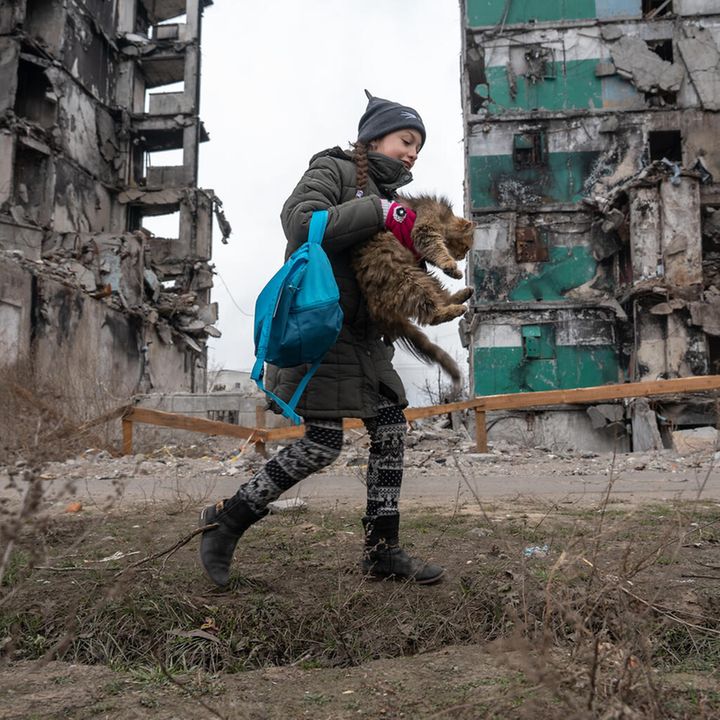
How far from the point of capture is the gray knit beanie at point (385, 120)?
2.85 m

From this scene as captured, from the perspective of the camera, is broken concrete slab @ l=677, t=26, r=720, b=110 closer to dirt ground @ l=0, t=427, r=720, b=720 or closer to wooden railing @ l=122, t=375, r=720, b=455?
wooden railing @ l=122, t=375, r=720, b=455

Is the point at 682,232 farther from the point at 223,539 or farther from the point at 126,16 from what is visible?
the point at 126,16

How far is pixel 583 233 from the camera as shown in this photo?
20.5 meters

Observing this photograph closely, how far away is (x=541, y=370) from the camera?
65.8 feet

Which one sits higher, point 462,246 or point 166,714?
point 462,246

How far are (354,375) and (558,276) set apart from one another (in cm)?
1897

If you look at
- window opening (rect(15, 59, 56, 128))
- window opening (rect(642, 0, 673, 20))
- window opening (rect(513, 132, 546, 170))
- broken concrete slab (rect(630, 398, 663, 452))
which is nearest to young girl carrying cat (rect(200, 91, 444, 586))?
broken concrete slab (rect(630, 398, 663, 452))

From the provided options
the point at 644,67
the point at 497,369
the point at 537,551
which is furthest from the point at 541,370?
the point at 537,551

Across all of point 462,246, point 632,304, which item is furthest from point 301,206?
point 632,304

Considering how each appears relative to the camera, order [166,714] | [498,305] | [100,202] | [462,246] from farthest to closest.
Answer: [100,202] → [498,305] → [462,246] → [166,714]

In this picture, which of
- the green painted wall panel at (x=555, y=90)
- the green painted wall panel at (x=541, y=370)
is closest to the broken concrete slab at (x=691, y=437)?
the green painted wall panel at (x=541, y=370)

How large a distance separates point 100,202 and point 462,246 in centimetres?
2843

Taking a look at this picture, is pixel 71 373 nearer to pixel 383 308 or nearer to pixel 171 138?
pixel 383 308

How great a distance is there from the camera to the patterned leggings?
105 inches
